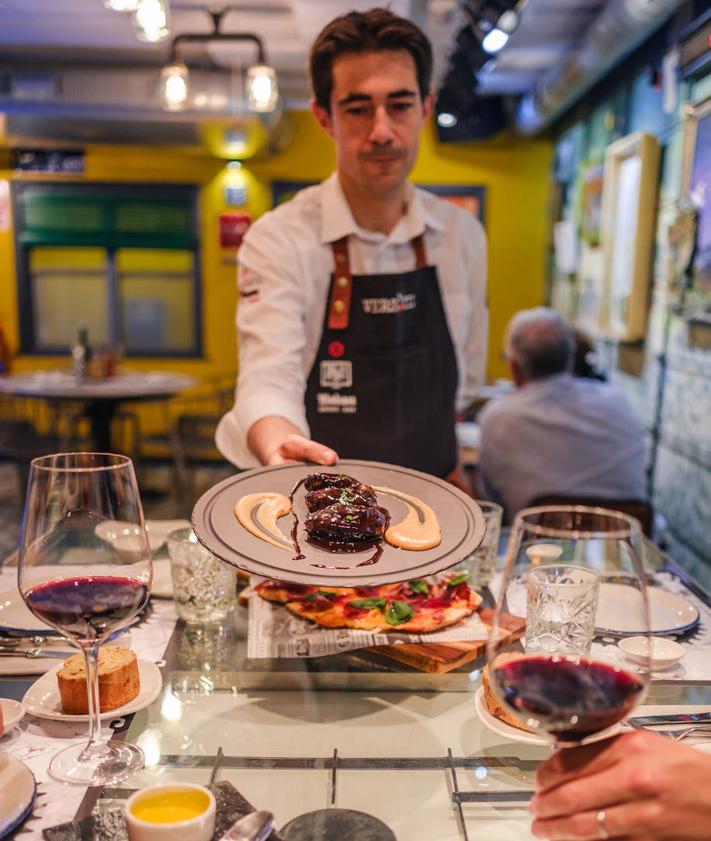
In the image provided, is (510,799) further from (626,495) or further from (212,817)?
(626,495)

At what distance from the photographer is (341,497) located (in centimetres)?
117

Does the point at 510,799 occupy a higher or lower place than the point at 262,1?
lower

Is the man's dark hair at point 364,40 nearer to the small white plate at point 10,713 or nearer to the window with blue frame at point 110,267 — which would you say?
the small white plate at point 10,713

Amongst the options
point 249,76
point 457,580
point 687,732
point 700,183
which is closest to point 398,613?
point 457,580

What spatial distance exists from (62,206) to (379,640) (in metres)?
7.49

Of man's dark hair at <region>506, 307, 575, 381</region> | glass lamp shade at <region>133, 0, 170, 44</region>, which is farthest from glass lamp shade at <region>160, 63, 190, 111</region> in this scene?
man's dark hair at <region>506, 307, 575, 381</region>

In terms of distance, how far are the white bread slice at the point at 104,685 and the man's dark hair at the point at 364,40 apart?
1.48 metres

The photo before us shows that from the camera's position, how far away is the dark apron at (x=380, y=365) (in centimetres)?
215

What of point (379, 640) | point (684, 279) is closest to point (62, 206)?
point (684, 279)

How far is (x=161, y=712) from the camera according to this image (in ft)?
3.51

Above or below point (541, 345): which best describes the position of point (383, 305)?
above

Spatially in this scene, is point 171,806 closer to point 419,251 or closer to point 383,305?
point 383,305

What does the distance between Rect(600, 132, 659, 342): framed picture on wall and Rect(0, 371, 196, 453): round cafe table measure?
290 centimetres

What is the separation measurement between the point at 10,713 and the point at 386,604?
58 cm
